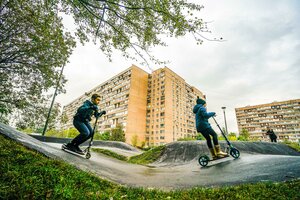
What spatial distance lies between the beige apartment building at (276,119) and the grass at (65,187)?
99326 millimetres

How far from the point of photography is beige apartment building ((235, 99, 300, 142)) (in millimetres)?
88688

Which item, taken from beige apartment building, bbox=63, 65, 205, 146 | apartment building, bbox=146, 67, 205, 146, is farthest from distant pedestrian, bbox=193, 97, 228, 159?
apartment building, bbox=146, 67, 205, 146

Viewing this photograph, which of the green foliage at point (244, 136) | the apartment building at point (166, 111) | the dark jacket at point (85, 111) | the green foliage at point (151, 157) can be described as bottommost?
the green foliage at point (151, 157)

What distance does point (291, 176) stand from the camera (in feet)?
9.32

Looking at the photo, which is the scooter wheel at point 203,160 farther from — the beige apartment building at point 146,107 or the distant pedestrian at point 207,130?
the beige apartment building at point 146,107

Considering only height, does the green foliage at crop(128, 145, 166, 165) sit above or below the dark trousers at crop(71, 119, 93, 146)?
below

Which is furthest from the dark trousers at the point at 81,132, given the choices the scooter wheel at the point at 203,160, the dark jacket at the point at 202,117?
the scooter wheel at the point at 203,160

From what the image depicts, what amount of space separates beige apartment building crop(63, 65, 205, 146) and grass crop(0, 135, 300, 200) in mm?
54175

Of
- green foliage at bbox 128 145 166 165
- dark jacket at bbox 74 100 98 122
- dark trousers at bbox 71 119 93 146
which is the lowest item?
green foliage at bbox 128 145 166 165

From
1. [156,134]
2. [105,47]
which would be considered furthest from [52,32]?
[156,134]

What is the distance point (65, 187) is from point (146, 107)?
215 ft

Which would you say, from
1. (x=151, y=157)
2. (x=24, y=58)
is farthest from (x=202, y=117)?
(x=24, y=58)

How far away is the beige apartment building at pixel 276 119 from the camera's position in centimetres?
8869

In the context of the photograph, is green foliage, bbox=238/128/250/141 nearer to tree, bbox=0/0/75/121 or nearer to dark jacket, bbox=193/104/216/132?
dark jacket, bbox=193/104/216/132
